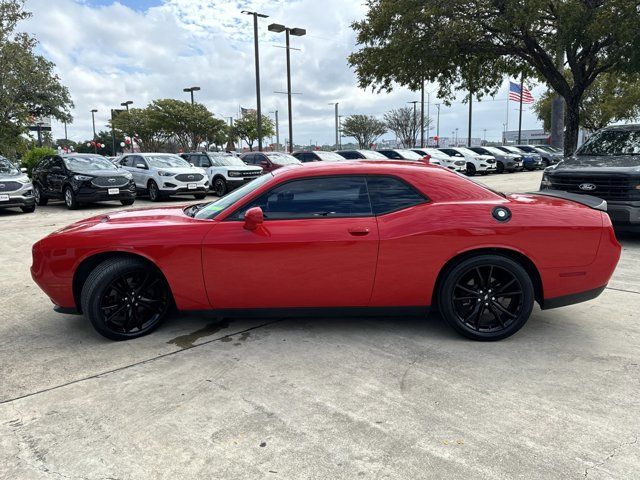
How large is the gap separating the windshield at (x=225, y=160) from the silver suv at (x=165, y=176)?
1510 millimetres

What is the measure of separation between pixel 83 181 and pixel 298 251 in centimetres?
1180

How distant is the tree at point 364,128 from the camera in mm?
69188

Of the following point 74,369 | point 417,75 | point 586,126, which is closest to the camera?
point 74,369

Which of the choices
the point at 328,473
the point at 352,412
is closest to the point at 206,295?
the point at 352,412

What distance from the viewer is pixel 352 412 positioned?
2.96m

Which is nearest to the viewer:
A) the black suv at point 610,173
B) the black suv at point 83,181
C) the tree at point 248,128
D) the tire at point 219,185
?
the black suv at point 610,173

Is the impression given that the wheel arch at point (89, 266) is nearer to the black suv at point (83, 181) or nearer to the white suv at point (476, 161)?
the black suv at point (83, 181)

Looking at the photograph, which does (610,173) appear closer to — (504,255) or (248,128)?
(504,255)

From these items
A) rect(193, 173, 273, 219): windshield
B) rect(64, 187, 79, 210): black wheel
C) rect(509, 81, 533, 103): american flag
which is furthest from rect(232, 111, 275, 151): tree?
rect(193, 173, 273, 219): windshield

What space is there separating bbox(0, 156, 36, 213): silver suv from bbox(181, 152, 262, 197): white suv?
6019 mm

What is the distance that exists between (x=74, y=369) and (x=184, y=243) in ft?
3.95

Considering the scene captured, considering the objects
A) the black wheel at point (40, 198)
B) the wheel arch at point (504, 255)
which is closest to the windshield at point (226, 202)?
the wheel arch at point (504, 255)

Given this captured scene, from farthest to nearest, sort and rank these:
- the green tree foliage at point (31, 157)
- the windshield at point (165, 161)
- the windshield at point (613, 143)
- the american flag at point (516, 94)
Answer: the american flag at point (516, 94)
the green tree foliage at point (31, 157)
the windshield at point (165, 161)
the windshield at point (613, 143)

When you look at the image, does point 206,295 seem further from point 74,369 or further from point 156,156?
point 156,156
